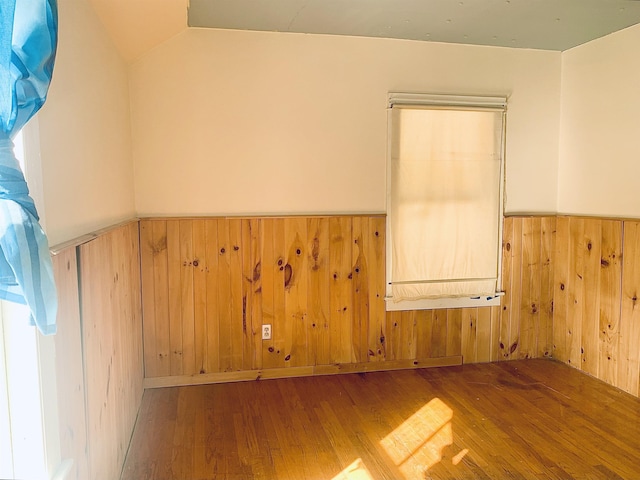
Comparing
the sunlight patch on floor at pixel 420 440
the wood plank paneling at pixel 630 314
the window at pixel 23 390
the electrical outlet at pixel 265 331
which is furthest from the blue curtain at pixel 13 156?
the wood plank paneling at pixel 630 314

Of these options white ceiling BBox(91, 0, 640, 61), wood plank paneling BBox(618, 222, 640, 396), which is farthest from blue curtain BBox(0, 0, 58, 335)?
wood plank paneling BBox(618, 222, 640, 396)

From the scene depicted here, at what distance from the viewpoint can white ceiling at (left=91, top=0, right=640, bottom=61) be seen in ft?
9.04

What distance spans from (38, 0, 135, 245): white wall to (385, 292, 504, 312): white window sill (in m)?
1.99

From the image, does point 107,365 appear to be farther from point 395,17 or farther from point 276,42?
point 395,17

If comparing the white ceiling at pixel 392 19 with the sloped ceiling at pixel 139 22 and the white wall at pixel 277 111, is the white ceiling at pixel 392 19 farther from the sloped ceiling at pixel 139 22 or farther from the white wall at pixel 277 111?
the white wall at pixel 277 111

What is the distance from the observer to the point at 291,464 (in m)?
2.35

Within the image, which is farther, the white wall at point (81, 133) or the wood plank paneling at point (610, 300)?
the wood plank paneling at point (610, 300)

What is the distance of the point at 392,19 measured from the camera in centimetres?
306

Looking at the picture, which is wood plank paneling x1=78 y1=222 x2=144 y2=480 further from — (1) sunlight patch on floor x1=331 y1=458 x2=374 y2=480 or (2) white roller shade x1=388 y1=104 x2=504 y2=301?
(2) white roller shade x1=388 y1=104 x2=504 y2=301

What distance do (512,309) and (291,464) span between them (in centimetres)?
226

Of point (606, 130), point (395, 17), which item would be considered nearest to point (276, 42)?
point (395, 17)

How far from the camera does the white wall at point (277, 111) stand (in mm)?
3203

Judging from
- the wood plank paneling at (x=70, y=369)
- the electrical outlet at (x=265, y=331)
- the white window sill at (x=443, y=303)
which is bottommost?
the electrical outlet at (x=265, y=331)

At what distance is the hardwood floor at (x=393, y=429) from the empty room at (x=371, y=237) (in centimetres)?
2
